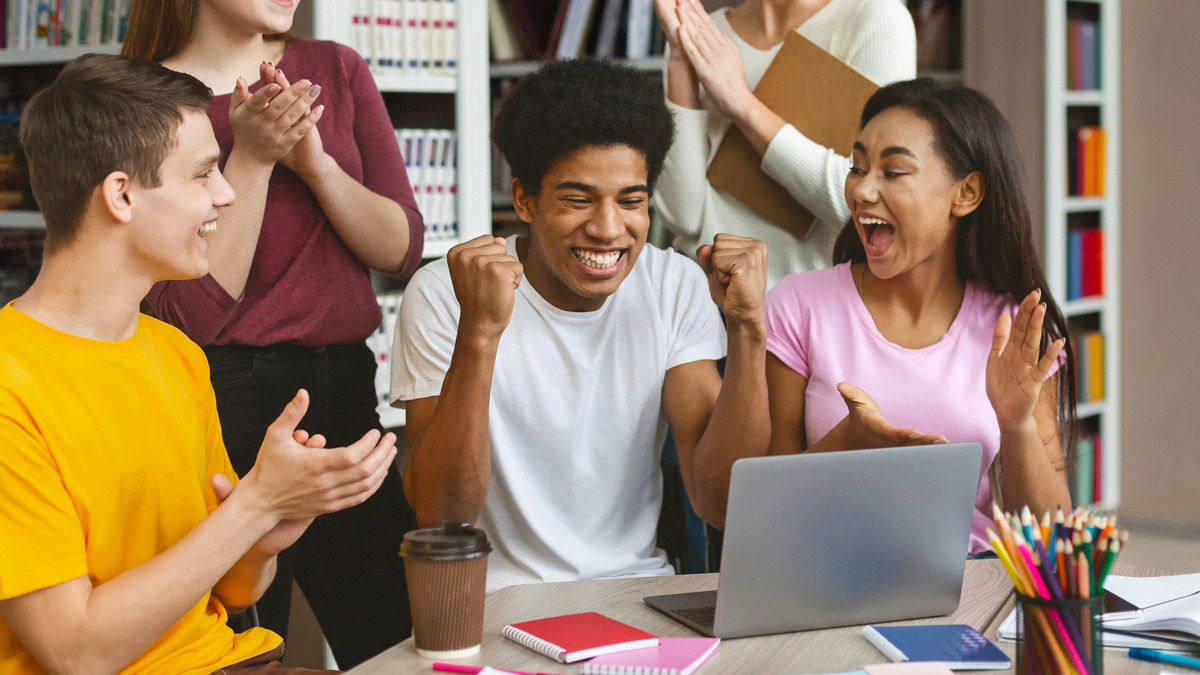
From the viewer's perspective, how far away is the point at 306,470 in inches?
45.8

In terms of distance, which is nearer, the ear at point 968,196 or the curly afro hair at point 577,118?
the curly afro hair at point 577,118

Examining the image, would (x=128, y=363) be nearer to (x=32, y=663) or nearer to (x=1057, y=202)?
(x=32, y=663)

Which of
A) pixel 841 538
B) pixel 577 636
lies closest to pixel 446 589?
pixel 577 636

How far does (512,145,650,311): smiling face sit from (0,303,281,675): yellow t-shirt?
0.59m

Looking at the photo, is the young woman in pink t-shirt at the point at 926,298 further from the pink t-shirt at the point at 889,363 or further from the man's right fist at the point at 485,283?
the man's right fist at the point at 485,283

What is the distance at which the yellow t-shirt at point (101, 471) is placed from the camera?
1118mm

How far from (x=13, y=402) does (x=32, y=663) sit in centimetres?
28

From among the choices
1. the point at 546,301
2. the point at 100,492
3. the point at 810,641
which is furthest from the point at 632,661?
the point at 546,301

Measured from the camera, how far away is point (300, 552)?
208 cm

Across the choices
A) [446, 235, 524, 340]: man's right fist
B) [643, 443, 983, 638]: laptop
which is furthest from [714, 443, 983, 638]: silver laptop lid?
[446, 235, 524, 340]: man's right fist

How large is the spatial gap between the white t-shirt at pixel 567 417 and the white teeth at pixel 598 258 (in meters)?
0.11

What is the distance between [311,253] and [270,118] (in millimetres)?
292

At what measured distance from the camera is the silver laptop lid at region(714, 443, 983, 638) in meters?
1.12

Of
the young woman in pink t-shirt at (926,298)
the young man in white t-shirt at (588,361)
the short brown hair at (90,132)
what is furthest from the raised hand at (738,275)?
the short brown hair at (90,132)
